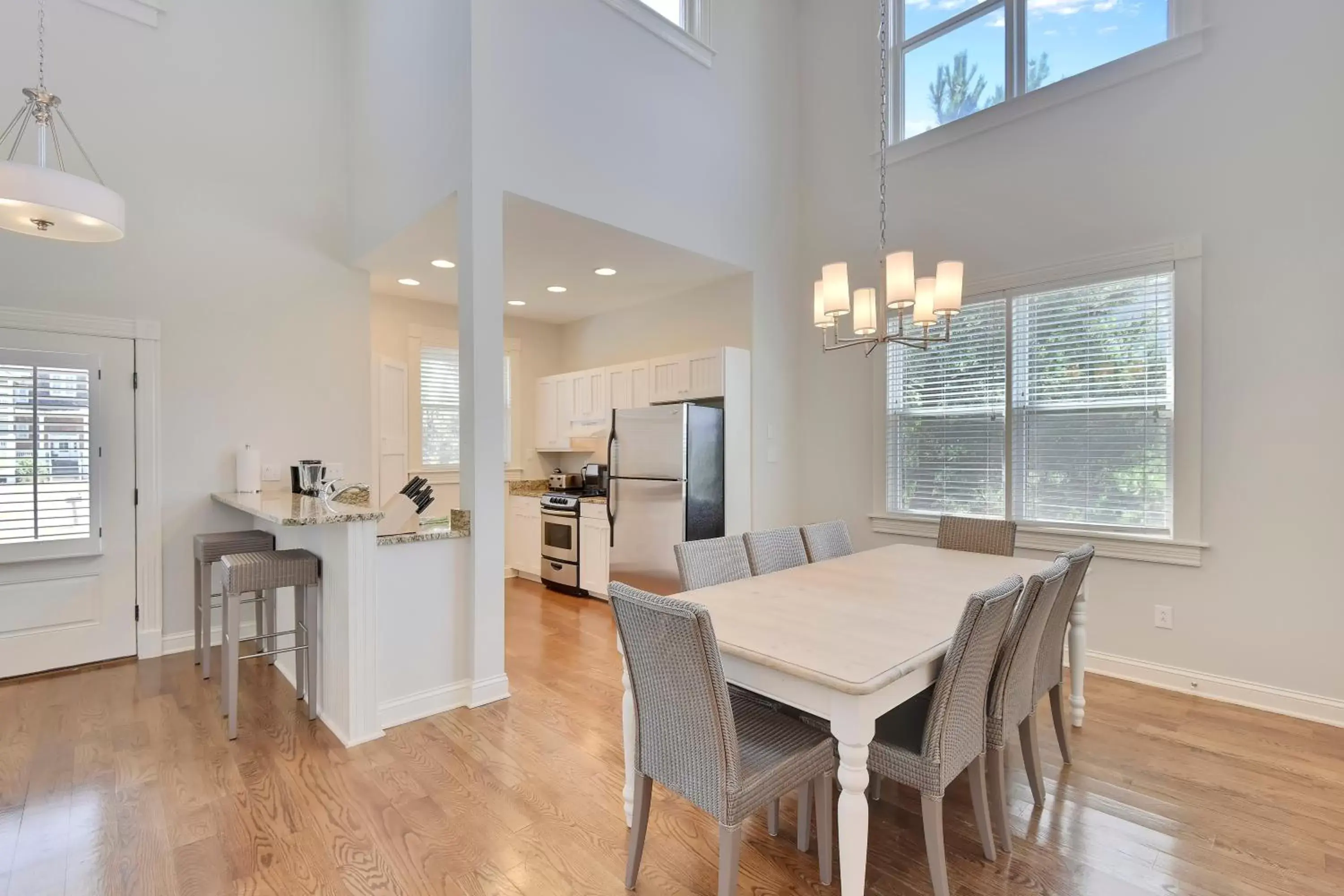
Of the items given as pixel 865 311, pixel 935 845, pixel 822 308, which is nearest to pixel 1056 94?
pixel 865 311

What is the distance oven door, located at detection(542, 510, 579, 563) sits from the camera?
5.38 meters

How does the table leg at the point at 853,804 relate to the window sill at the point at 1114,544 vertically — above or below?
below

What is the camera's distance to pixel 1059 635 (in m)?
2.32

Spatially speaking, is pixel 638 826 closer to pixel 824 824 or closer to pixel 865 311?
pixel 824 824

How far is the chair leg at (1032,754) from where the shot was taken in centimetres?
216

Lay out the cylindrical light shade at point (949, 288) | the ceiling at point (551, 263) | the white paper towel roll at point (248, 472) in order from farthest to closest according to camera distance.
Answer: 1. the white paper towel roll at point (248, 472)
2. the ceiling at point (551, 263)
3. the cylindrical light shade at point (949, 288)

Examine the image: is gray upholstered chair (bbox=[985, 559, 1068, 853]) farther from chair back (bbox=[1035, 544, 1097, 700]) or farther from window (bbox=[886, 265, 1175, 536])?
window (bbox=[886, 265, 1175, 536])

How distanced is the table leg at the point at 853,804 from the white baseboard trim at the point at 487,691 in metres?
2.09

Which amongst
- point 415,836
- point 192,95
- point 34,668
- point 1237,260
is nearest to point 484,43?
point 192,95

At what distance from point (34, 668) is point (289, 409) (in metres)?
1.93

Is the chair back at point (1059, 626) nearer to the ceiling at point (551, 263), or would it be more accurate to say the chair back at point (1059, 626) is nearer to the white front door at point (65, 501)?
the ceiling at point (551, 263)

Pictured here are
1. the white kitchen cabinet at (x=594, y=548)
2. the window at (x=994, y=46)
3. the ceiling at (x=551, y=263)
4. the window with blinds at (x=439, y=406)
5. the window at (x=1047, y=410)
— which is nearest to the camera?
the window at (x=1047, y=410)

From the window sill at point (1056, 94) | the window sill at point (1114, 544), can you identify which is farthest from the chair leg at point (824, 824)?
the window sill at point (1056, 94)

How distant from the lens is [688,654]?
4.89ft
